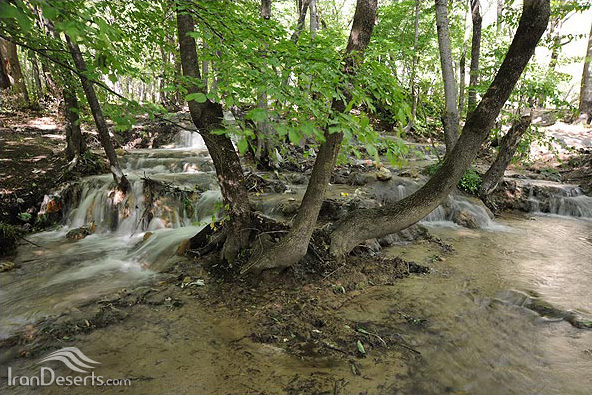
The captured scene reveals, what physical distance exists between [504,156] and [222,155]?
8.23 meters

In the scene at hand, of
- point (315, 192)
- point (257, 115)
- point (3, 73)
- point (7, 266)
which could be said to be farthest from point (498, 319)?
point (3, 73)

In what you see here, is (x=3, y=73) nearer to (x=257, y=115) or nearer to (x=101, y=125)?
(x=101, y=125)

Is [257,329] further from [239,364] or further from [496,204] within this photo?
[496,204]

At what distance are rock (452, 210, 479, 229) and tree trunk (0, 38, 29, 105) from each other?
60.0ft

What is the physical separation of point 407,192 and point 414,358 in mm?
6291

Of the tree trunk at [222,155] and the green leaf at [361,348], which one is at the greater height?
the tree trunk at [222,155]

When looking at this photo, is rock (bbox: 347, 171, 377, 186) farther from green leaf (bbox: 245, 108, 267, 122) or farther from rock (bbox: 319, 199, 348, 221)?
green leaf (bbox: 245, 108, 267, 122)

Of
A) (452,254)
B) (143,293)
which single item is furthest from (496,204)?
(143,293)

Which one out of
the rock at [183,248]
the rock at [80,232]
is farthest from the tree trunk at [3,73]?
the rock at [183,248]

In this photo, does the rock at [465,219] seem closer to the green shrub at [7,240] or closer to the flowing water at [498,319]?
the flowing water at [498,319]

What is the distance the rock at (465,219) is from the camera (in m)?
7.83

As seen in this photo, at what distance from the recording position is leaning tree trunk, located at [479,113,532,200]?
8880 millimetres

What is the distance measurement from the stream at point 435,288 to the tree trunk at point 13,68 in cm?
1021

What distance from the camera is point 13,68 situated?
14.0 meters
